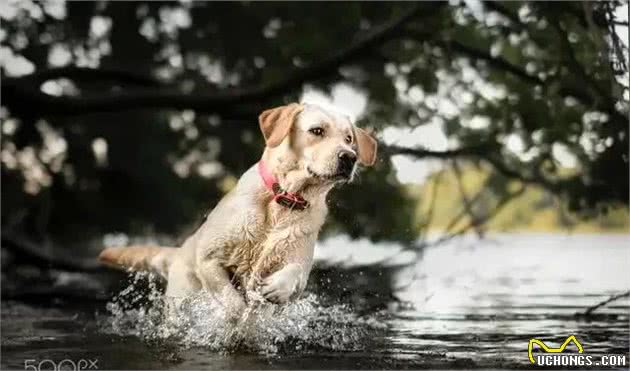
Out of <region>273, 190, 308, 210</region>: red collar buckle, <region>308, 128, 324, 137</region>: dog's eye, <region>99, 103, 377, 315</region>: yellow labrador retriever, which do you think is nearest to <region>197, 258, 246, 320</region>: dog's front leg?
<region>99, 103, 377, 315</region>: yellow labrador retriever

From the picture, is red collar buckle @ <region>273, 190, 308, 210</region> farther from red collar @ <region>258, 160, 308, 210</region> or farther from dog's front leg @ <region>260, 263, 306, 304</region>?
dog's front leg @ <region>260, 263, 306, 304</region>

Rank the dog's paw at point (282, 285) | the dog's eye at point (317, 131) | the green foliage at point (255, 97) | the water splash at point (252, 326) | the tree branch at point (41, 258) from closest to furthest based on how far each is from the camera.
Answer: the dog's paw at point (282, 285)
the dog's eye at point (317, 131)
the water splash at point (252, 326)
the green foliage at point (255, 97)
the tree branch at point (41, 258)

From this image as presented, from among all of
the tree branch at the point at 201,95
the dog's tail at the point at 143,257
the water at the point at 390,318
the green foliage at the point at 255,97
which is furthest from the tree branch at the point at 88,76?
the dog's tail at the point at 143,257

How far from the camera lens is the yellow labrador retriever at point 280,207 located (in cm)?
481

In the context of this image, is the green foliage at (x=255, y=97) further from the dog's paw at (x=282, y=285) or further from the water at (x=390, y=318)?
the dog's paw at (x=282, y=285)

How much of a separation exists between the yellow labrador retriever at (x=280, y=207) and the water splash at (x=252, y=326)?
11cm

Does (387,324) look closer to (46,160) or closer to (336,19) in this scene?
(336,19)

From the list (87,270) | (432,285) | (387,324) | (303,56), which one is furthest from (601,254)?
(87,270)

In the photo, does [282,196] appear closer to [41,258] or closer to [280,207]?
[280,207]

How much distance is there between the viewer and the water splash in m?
4.96

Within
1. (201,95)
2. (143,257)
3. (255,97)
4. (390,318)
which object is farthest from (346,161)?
(201,95)

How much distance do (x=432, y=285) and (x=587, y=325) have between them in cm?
190

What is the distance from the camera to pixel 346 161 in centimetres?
469

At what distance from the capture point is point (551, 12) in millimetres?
7336
